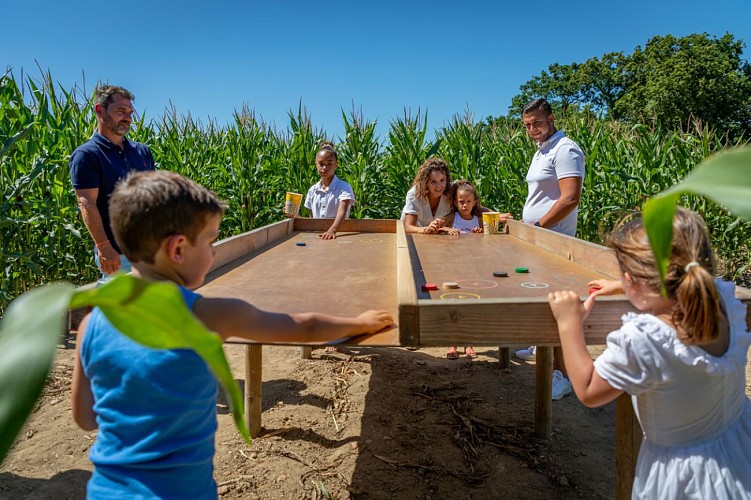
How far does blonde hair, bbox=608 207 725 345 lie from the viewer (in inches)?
54.3

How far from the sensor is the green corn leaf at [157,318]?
32 centimetres

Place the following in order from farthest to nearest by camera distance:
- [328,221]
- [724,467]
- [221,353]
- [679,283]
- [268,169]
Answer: [268,169], [328,221], [724,467], [679,283], [221,353]

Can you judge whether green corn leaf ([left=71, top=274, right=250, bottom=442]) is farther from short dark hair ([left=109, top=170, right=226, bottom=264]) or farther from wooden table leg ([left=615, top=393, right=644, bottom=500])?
wooden table leg ([left=615, top=393, right=644, bottom=500])

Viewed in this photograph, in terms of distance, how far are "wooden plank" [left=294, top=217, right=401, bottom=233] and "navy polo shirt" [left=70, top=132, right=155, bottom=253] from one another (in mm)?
1881

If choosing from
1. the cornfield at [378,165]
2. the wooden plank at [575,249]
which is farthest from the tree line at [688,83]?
the wooden plank at [575,249]

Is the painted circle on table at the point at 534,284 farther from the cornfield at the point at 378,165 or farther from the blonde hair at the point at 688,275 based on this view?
the cornfield at the point at 378,165

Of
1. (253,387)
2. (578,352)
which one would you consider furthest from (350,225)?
(578,352)

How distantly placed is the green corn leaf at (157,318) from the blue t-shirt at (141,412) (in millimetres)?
1027

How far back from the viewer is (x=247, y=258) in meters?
3.44

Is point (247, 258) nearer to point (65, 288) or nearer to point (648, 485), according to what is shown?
point (648, 485)

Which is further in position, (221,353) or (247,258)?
(247,258)

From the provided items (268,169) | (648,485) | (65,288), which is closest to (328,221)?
(268,169)

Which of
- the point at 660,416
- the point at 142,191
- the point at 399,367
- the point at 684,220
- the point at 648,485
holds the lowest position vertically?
the point at 399,367

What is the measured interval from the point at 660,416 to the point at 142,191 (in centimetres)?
147
